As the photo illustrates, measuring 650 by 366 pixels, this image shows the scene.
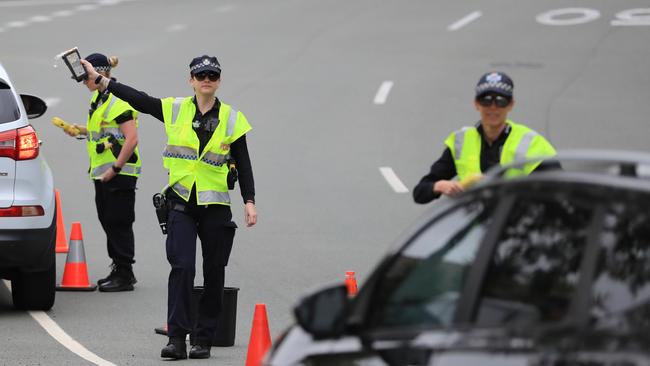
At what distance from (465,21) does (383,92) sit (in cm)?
724

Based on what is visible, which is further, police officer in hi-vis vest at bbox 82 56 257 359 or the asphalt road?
the asphalt road

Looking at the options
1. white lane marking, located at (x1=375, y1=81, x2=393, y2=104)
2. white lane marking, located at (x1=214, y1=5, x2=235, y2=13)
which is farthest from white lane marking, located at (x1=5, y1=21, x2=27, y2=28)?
white lane marking, located at (x1=375, y1=81, x2=393, y2=104)

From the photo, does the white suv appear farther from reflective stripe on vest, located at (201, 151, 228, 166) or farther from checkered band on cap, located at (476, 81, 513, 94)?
checkered band on cap, located at (476, 81, 513, 94)

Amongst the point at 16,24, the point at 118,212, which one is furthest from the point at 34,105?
the point at 16,24

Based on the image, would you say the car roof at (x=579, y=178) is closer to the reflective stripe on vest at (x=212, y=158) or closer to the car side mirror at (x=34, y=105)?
the reflective stripe on vest at (x=212, y=158)

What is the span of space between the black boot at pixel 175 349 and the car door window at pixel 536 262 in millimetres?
5192

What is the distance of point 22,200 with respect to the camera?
35.9ft

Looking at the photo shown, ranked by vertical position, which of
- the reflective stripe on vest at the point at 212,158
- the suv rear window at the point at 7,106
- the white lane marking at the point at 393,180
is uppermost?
the suv rear window at the point at 7,106

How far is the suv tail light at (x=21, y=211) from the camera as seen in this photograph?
10.9 metres

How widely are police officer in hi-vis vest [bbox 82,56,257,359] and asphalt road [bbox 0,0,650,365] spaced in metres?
0.31

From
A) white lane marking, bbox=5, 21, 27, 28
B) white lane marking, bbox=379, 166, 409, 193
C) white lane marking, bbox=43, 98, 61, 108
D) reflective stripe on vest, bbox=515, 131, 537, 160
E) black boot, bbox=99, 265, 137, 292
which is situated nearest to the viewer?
reflective stripe on vest, bbox=515, 131, 537, 160

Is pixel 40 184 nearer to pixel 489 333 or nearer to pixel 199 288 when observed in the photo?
pixel 199 288

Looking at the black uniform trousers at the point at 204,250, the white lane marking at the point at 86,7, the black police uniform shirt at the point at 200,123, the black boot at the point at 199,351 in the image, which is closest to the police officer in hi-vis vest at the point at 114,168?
the black police uniform shirt at the point at 200,123

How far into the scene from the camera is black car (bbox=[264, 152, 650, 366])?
4.30 metres
